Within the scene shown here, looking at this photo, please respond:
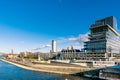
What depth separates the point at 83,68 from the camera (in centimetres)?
→ 13025

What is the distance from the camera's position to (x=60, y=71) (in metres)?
139

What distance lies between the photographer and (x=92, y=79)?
4208 inches

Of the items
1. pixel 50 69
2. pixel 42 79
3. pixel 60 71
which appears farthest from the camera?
pixel 50 69

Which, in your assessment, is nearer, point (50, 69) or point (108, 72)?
point (108, 72)

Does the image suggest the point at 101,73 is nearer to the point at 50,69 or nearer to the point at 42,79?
the point at 42,79

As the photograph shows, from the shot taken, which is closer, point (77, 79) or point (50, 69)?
point (77, 79)

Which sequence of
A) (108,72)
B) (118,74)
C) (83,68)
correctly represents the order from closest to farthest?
1. (118,74)
2. (108,72)
3. (83,68)

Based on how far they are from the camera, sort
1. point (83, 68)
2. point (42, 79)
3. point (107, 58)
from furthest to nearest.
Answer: point (107, 58)
point (83, 68)
point (42, 79)

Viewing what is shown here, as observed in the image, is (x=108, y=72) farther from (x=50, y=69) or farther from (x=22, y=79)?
(x=50, y=69)

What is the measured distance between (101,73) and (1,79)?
5887 cm

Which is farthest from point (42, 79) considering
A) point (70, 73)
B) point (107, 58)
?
point (107, 58)

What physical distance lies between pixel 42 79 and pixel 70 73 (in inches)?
1133

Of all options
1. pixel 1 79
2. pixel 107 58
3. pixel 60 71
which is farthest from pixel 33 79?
pixel 107 58

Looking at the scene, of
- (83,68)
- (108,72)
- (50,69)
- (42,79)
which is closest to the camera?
(108,72)
